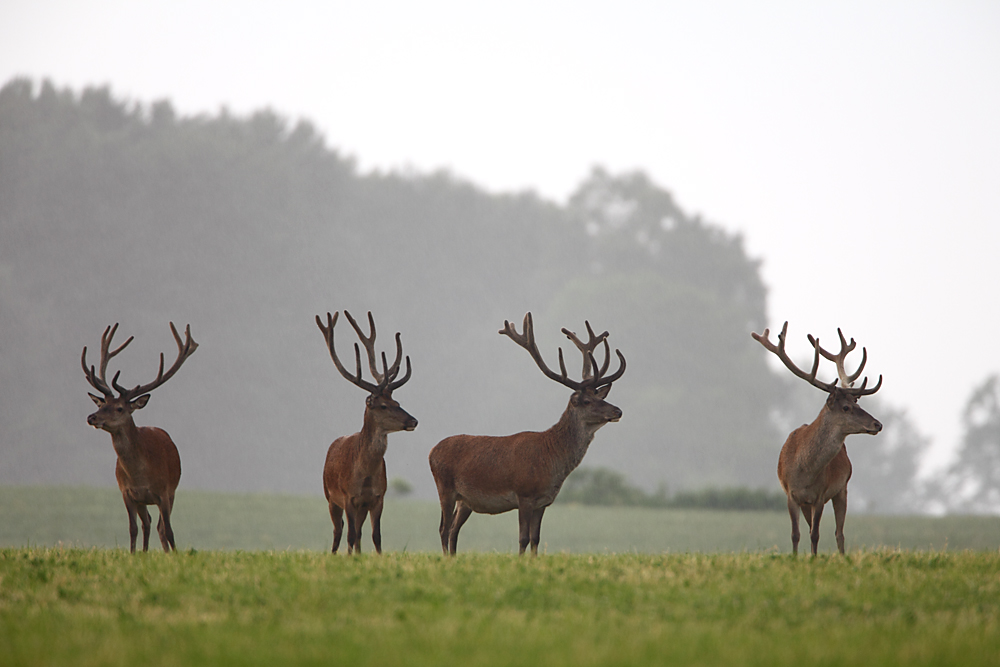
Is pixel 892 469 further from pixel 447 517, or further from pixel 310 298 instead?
pixel 447 517

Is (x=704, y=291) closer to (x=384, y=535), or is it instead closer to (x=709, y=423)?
(x=709, y=423)

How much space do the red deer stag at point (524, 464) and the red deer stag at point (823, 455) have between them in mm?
2112

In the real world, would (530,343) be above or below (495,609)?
above

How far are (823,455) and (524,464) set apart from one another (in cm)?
335

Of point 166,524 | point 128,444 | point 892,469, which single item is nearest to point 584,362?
point 166,524

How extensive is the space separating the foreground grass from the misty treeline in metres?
35.7

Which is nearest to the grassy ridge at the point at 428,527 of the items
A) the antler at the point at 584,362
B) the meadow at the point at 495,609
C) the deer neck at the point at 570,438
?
the antler at the point at 584,362

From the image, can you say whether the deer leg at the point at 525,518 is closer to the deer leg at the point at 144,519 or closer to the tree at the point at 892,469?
the deer leg at the point at 144,519

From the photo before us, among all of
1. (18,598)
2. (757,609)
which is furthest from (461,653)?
(18,598)

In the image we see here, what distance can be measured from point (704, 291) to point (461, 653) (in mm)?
51946

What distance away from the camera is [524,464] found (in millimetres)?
11430

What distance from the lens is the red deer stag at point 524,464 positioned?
1138cm

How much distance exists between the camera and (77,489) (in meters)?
29.4

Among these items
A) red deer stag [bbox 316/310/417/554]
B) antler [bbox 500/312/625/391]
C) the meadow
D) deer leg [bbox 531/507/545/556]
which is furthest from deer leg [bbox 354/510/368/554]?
antler [bbox 500/312/625/391]
